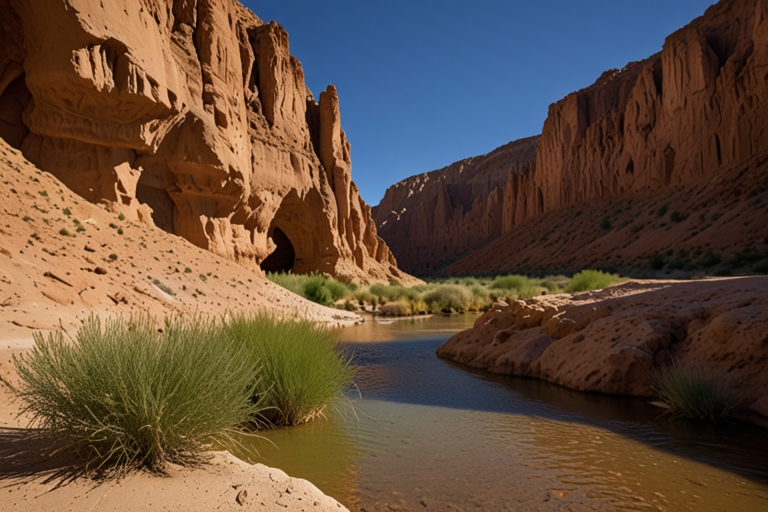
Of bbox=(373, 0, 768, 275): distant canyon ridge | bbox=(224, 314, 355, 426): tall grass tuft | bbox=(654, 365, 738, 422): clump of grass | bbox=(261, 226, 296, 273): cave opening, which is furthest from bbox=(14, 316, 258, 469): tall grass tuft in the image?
bbox=(261, 226, 296, 273): cave opening

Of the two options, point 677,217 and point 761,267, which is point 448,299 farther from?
point 677,217

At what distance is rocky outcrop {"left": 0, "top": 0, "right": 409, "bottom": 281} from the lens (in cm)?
1658

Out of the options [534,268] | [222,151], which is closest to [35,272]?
[222,151]

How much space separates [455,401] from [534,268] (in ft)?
168

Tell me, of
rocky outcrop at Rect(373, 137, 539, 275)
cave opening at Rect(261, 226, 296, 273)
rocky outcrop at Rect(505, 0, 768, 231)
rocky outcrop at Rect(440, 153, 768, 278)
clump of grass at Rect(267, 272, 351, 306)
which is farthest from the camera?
rocky outcrop at Rect(373, 137, 539, 275)

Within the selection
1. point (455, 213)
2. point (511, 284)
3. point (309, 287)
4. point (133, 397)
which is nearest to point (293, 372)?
point (133, 397)

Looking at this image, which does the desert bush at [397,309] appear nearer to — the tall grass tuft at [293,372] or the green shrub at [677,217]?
the tall grass tuft at [293,372]

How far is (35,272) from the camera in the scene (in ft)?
29.8

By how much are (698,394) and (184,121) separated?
22.0m

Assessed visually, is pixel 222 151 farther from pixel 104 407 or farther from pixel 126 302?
pixel 104 407

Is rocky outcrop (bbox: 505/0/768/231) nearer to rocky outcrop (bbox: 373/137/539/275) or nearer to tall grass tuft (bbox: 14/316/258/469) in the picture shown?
rocky outcrop (bbox: 373/137/539/275)

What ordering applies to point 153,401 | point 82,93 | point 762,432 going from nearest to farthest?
point 153,401 → point 762,432 → point 82,93

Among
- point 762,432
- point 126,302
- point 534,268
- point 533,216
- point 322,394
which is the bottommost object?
point 762,432

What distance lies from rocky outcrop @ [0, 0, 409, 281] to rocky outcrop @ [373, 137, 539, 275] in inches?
→ 2237
